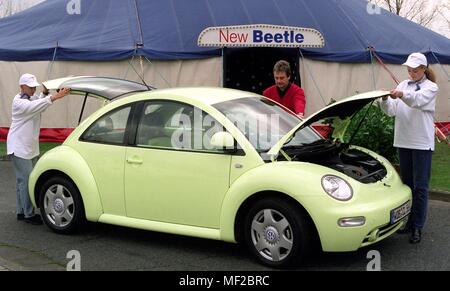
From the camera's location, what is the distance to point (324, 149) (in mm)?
5938

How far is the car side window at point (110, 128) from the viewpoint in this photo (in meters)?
6.23

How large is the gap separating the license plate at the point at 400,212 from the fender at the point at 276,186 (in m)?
0.74

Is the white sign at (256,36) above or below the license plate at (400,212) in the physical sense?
above

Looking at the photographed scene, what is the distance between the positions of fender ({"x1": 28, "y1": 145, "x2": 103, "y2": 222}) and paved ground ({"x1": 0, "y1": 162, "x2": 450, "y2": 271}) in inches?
14.7

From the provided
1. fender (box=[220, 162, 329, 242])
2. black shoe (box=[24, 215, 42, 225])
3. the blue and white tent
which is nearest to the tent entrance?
the blue and white tent

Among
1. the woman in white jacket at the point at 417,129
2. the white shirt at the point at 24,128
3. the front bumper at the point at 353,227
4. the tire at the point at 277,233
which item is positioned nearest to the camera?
the front bumper at the point at 353,227

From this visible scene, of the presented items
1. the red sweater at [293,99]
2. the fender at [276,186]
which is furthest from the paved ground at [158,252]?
the red sweater at [293,99]

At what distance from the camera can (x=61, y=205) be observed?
6.49m

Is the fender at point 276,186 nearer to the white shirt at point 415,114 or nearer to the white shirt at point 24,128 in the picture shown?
the white shirt at point 415,114

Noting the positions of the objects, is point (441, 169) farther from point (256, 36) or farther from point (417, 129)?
point (256, 36)

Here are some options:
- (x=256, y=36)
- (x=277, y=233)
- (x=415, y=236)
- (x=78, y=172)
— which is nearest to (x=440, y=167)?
(x=415, y=236)

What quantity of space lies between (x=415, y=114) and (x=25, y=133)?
169 inches

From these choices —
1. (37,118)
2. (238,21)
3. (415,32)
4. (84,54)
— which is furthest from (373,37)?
(37,118)
